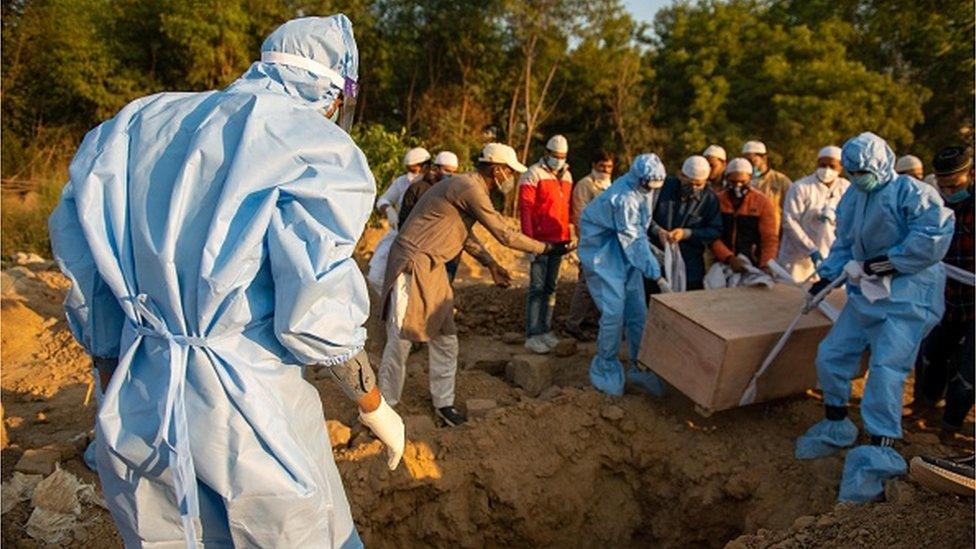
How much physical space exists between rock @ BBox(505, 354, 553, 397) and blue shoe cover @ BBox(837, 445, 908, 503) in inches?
82.1

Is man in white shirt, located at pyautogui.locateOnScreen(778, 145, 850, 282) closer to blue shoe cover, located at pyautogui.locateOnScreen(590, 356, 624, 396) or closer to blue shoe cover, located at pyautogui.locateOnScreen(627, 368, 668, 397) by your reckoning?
blue shoe cover, located at pyautogui.locateOnScreen(627, 368, 668, 397)

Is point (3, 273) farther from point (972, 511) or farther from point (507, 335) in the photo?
point (972, 511)

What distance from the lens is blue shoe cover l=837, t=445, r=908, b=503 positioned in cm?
344

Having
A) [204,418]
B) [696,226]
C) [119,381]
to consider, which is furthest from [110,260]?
[696,226]

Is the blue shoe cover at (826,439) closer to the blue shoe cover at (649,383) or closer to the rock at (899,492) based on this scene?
the rock at (899,492)

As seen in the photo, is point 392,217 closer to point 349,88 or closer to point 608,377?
point 608,377

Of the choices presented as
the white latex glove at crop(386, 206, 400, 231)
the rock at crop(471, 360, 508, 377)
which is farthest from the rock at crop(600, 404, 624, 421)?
the white latex glove at crop(386, 206, 400, 231)

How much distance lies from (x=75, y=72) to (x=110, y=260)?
49.0ft

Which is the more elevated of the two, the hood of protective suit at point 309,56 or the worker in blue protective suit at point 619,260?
the hood of protective suit at point 309,56

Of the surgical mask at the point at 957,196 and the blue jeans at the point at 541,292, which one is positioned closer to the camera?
the surgical mask at the point at 957,196

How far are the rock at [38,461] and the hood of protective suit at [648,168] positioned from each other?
3.68 metres

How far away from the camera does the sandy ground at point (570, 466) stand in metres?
3.83

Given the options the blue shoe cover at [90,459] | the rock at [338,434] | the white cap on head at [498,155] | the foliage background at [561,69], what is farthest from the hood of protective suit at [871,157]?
the foliage background at [561,69]

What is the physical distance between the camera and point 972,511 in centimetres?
292
